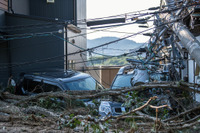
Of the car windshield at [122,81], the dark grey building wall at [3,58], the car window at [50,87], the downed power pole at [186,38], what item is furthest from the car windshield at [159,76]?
the dark grey building wall at [3,58]

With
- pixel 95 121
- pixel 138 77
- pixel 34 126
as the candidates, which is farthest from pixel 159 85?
pixel 138 77

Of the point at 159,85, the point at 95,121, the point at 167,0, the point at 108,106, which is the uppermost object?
the point at 167,0

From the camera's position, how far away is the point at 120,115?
4.29 m

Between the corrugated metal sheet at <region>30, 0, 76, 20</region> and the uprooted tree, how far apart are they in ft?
35.2

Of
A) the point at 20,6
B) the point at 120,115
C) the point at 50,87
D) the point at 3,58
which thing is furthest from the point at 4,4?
the point at 120,115

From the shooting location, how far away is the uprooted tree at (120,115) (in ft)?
12.9

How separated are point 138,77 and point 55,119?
455cm

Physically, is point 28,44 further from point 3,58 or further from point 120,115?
point 120,115

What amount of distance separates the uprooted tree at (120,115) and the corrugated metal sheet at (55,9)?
10.7 m

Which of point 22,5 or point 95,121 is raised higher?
point 22,5

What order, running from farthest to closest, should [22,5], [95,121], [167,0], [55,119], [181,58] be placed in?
[22,5] < [181,58] < [167,0] < [55,119] < [95,121]

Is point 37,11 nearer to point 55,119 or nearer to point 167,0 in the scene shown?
point 167,0

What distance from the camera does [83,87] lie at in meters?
8.39

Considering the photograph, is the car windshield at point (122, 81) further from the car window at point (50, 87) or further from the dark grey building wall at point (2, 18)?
the dark grey building wall at point (2, 18)
